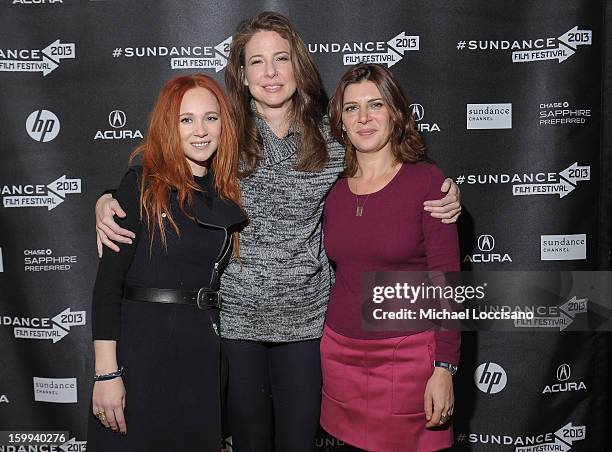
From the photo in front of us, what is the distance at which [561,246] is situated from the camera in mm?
2420

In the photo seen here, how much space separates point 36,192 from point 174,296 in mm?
1188

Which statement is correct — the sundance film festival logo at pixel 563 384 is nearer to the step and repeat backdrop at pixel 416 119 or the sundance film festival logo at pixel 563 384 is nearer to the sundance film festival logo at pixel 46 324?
the step and repeat backdrop at pixel 416 119

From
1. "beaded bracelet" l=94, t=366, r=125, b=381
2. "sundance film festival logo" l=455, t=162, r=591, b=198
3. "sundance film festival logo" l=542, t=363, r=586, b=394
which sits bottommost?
"sundance film festival logo" l=542, t=363, r=586, b=394

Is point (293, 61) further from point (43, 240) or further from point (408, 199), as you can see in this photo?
point (43, 240)

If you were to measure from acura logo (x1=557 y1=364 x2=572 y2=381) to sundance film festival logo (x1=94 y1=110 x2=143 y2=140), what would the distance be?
203 centimetres

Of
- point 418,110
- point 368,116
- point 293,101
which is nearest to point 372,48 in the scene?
point 418,110

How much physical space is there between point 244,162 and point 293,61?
1.16 feet

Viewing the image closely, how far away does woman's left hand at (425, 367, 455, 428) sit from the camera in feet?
5.25

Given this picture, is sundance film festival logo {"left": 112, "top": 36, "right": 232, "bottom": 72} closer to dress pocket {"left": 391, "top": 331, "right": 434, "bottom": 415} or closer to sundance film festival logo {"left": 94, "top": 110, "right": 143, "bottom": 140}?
sundance film festival logo {"left": 94, "top": 110, "right": 143, "bottom": 140}

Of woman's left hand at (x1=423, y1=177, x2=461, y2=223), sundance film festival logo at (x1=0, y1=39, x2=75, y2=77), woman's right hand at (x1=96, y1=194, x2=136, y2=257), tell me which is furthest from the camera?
sundance film festival logo at (x1=0, y1=39, x2=75, y2=77)

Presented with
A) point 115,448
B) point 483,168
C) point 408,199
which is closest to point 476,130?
point 483,168

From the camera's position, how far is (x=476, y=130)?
2.37 meters

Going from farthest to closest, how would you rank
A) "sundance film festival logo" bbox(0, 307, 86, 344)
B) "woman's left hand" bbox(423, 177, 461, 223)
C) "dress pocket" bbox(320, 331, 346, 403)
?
"sundance film festival logo" bbox(0, 307, 86, 344), "dress pocket" bbox(320, 331, 346, 403), "woman's left hand" bbox(423, 177, 461, 223)

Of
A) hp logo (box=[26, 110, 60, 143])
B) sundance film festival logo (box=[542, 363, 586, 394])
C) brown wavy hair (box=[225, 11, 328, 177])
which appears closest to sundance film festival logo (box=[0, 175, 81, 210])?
hp logo (box=[26, 110, 60, 143])
